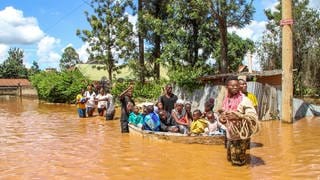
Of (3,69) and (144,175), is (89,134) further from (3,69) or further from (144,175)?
(3,69)

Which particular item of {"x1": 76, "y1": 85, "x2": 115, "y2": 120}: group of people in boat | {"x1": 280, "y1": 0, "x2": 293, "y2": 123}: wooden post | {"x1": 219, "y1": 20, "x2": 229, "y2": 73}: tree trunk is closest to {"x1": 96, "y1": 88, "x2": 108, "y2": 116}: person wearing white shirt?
{"x1": 76, "y1": 85, "x2": 115, "y2": 120}: group of people in boat

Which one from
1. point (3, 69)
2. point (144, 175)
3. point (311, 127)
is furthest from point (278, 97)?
point (3, 69)

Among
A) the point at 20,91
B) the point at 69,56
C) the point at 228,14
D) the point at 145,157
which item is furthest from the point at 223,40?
the point at 69,56

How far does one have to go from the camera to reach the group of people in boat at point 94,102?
20.5 metres

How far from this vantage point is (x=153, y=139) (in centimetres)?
1286

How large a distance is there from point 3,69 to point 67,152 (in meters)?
72.9

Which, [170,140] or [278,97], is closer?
[170,140]

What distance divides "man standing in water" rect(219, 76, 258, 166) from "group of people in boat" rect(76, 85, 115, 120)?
11.2 meters

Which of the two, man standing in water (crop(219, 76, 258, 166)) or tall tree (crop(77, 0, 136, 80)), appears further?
tall tree (crop(77, 0, 136, 80))

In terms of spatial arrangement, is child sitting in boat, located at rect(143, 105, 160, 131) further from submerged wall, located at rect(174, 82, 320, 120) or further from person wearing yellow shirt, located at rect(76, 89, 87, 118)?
person wearing yellow shirt, located at rect(76, 89, 87, 118)

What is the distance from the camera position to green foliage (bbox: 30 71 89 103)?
106 feet

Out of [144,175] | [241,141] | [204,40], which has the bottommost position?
[144,175]

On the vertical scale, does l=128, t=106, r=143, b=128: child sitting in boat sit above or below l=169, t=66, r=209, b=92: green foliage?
below

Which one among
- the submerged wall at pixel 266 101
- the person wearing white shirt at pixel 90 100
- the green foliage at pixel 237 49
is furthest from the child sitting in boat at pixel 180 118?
the green foliage at pixel 237 49
